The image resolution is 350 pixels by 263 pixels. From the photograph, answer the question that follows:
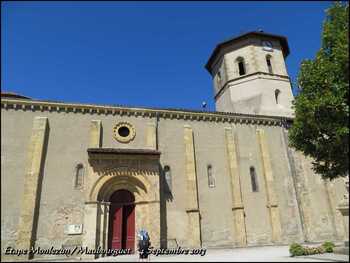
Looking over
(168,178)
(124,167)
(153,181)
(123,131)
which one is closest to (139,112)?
(123,131)

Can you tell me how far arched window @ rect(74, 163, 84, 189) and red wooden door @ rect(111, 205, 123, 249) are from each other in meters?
2.20

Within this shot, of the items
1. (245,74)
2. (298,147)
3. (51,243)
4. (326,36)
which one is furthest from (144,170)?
(245,74)

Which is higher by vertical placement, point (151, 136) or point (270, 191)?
point (151, 136)

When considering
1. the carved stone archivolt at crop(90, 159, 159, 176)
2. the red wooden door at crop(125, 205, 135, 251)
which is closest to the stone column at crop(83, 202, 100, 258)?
the carved stone archivolt at crop(90, 159, 159, 176)

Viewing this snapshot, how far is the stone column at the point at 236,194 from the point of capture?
647 inches

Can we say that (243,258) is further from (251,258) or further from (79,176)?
(79,176)

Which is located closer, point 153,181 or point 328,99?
point 328,99

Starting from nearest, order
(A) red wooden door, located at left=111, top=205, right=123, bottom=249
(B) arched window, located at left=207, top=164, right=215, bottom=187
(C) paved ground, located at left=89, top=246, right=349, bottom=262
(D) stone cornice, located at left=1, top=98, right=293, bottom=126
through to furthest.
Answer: (C) paved ground, located at left=89, top=246, right=349, bottom=262, (A) red wooden door, located at left=111, top=205, right=123, bottom=249, (D) stone cornice, located at left=1, top=98, right=293, bottom=126, (B) arched window, located at left=207, top=164, right=215, bottom=187

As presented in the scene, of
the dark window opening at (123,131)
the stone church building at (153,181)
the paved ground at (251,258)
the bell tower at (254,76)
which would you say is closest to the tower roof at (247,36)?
the bell tower at (254,76)

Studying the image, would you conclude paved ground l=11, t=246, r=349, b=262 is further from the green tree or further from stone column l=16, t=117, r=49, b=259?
the green tree

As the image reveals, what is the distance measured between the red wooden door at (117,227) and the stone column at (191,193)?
3.74m

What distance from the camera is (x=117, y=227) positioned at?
50.4 feet

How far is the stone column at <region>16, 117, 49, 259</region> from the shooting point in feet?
44.0

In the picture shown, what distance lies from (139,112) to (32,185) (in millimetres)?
7219
